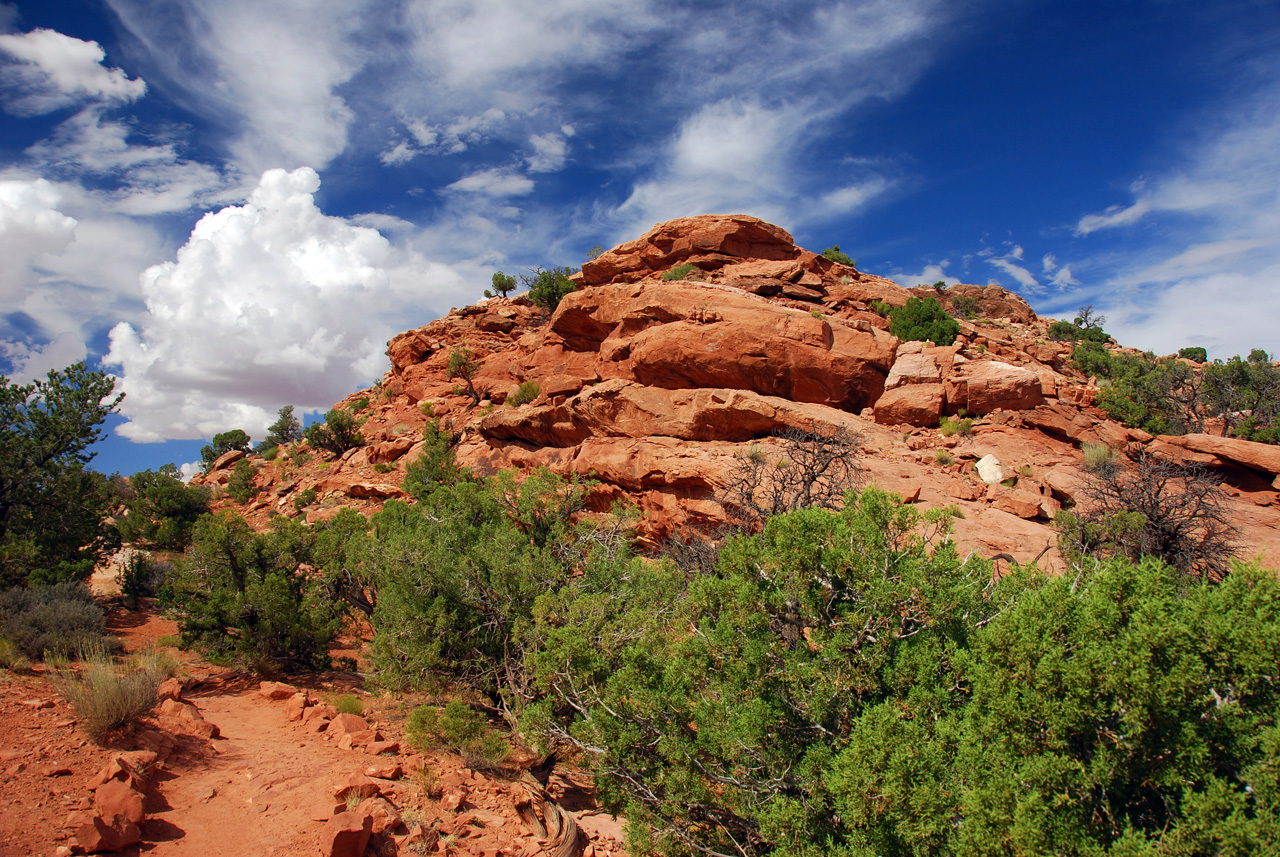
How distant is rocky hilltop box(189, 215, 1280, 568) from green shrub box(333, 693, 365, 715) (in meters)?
8.69

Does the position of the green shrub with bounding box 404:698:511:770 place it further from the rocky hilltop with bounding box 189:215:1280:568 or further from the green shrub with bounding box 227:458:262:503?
the green shrub with bounding box 227:458:262:503

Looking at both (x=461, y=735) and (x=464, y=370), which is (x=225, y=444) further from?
(x=461, y=735)

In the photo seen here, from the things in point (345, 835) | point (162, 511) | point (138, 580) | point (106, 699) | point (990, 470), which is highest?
point (162, 511)

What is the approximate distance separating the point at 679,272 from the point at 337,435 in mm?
18791

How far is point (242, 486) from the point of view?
88.4 ft

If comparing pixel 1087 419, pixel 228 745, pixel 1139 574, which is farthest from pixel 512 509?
pixel 1087 419

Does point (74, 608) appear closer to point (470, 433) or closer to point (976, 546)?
point (470, 433)

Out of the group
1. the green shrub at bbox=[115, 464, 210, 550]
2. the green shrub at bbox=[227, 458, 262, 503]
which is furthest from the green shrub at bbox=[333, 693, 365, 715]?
the green shrub at bbox=[227, 458, 262, 503]

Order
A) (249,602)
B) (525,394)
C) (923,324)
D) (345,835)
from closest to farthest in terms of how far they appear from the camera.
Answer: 1. (345,835)
2. (249,602)
3. (525,394)
4. (923,324)

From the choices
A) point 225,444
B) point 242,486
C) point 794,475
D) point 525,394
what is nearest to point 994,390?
point 794,475

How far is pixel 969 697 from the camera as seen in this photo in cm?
487

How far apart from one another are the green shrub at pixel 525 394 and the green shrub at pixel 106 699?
15973 millimetres

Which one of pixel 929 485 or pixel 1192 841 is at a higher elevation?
pixel 929 485

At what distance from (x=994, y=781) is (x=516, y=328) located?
1235 inches
